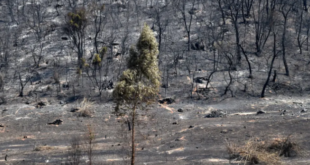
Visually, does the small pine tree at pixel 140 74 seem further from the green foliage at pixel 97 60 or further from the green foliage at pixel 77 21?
the green foliage at pixel 77 21

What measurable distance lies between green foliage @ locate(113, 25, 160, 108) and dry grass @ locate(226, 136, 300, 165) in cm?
521

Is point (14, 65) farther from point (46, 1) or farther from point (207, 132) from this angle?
point (207, 132)

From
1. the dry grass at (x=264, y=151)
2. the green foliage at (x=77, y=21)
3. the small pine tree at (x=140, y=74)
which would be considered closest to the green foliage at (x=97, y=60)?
the green foliage at (x=77, y=21)

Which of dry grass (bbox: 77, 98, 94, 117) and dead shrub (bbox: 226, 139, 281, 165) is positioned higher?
dead shrub (bbox: 226, 139, 281, 165)

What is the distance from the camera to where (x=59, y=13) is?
2138 inches

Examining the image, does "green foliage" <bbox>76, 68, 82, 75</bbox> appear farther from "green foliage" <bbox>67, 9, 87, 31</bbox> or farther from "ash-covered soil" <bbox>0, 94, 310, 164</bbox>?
"ash-covered soil" <bbox>0, 94, 310, 164</bbox>

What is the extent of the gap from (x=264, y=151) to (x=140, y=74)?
694cm

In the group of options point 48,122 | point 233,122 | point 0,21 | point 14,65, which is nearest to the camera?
point 233,122

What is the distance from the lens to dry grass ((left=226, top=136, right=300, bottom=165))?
731 inches

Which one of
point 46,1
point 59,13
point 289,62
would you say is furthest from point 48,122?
point 46,1

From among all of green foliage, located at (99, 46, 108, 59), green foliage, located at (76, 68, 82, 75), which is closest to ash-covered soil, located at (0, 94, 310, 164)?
green foliage, located at (76, 68, 82, 75)

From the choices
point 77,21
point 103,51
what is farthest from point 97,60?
point 77,21

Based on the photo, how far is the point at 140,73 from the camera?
17.1 metres

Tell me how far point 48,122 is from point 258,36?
77.2 feet
